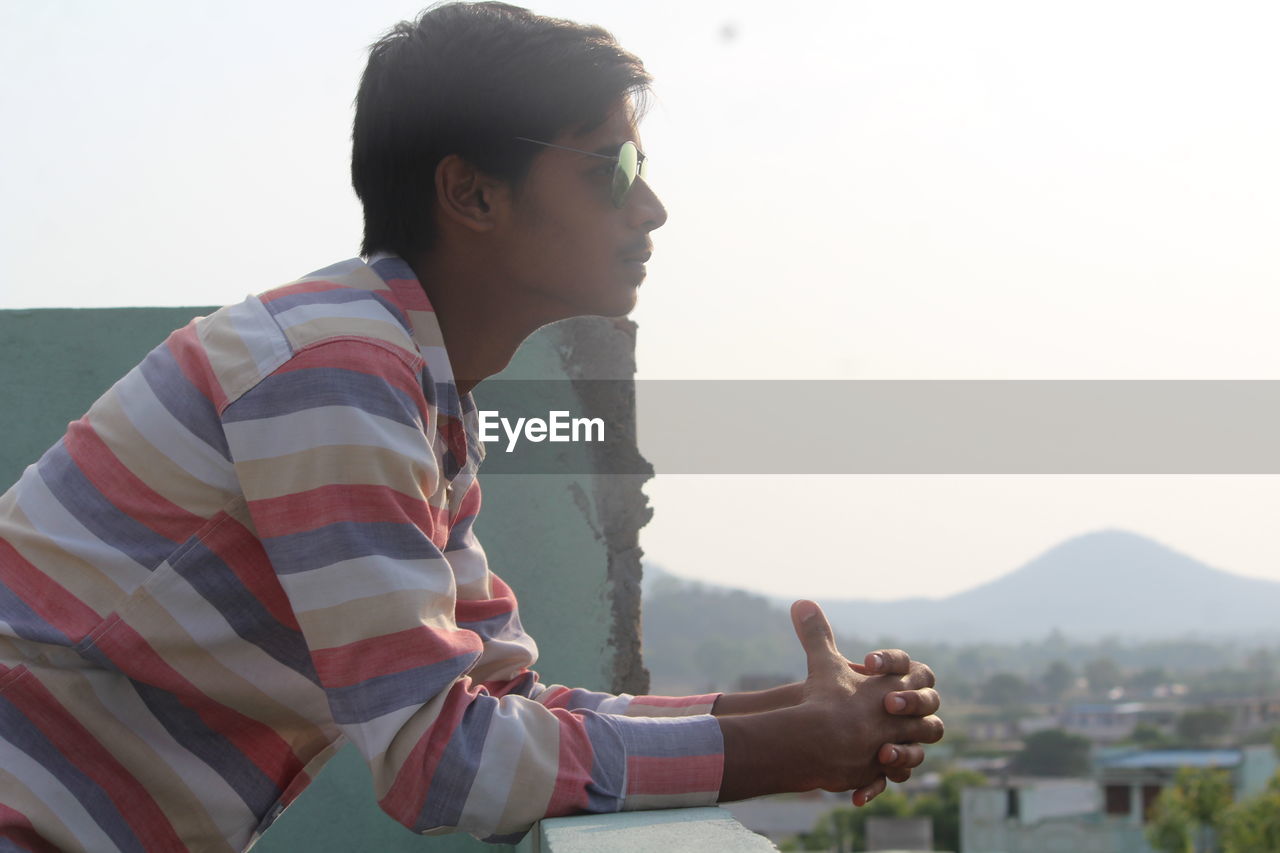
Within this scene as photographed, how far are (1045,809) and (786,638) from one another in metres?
49.6

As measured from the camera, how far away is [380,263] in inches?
60.0

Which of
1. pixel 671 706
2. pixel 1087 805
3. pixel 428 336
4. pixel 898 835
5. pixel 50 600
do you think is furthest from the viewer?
pixel 1087 805

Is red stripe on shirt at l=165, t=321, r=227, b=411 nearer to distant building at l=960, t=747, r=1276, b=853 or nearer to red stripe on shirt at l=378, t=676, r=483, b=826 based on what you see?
red stripe on shirt at l=378, t=676, r=483, b=826

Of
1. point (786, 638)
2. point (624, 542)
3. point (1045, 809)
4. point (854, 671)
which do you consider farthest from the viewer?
point (786, 638)

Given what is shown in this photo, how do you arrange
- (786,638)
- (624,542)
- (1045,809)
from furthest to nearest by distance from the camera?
(786,638), (1045,809), (624,542)

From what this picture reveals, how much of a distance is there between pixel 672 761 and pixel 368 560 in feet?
1.29

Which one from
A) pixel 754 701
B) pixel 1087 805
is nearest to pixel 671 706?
pixel 754 701

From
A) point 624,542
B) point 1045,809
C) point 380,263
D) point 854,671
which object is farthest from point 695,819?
point 1045,809

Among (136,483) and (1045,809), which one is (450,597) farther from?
(1045,809)

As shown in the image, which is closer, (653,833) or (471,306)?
(653,833)

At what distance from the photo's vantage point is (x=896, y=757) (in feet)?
4.55

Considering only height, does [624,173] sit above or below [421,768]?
above

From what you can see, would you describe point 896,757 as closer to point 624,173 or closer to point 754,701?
point 754,701

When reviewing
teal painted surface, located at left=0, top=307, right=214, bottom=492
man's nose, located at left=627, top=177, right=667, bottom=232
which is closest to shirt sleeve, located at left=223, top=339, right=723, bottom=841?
man's nose, located at left=627, top=177, right=667, bottom=232
